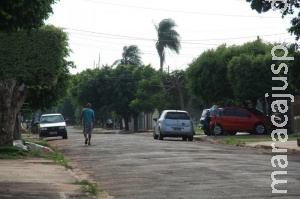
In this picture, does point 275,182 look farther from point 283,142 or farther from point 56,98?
point 56,98

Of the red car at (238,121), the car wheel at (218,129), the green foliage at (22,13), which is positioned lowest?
the car wheel at (218,129)

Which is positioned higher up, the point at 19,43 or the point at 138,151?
the point at 19,43

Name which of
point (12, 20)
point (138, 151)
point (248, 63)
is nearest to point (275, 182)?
point (12, 20)

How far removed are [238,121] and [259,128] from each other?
1319 mm

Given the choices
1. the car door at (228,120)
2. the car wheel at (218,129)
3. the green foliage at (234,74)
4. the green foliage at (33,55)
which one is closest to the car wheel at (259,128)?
the car door at (228,120)

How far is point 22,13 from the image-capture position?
38.9 ft

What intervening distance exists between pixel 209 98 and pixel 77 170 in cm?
2824

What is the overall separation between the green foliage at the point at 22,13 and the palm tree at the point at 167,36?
60.0 m

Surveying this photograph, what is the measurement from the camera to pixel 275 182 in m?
12.6

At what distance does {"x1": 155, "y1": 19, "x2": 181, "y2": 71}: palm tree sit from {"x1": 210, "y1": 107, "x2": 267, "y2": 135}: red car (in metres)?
33.8

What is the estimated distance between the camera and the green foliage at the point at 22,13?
460 inches

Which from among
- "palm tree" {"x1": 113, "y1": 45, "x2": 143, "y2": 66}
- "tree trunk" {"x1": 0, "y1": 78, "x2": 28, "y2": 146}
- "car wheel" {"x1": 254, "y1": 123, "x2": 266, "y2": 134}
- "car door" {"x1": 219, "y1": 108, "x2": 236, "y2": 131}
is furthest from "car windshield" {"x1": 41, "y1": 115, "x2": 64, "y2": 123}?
"palm tree" {"x1": 113, "y1": 45, "x2": 143, "y2": 66}

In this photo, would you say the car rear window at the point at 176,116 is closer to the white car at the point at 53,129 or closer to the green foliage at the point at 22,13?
the white car at the point at 53,129

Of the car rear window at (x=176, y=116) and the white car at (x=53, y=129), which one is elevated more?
the car rear window at (x=176, y=116)
